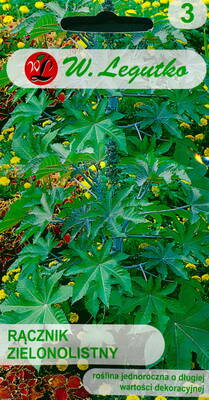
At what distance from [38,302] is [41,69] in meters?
0.59

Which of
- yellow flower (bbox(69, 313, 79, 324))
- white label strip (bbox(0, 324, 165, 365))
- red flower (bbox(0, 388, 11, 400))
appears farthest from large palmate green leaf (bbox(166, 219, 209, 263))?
red flower (bbox(0, 388, 11, 400))

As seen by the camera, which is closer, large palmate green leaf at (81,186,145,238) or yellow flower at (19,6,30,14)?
large palmate green leaf at (81,186,145,238)

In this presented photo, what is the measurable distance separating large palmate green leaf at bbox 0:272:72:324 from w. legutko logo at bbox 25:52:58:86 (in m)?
0.49

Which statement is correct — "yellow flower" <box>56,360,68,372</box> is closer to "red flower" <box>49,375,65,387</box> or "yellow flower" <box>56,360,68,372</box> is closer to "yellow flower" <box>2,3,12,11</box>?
"red flower" <box>49,375,65,387</box>

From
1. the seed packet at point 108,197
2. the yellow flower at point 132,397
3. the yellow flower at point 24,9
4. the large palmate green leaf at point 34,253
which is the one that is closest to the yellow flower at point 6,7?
the yellow flower at point 24,9

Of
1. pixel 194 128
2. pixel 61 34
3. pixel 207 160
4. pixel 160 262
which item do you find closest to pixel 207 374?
pixel 160 262

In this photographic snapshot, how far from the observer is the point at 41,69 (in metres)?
1.40

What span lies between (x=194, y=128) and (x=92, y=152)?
1953 millimetres

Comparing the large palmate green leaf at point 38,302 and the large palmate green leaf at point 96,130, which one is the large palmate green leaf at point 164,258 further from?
the large palmate green leaf at point 96,130

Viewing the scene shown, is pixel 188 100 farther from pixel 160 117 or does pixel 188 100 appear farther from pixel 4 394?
pixel 4 394

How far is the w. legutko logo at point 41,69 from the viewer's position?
139 centimetres

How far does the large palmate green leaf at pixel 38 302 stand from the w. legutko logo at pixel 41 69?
49 cm

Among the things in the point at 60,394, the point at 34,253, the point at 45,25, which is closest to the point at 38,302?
the point at 34,253

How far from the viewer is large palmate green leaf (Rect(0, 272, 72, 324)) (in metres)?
1.40
